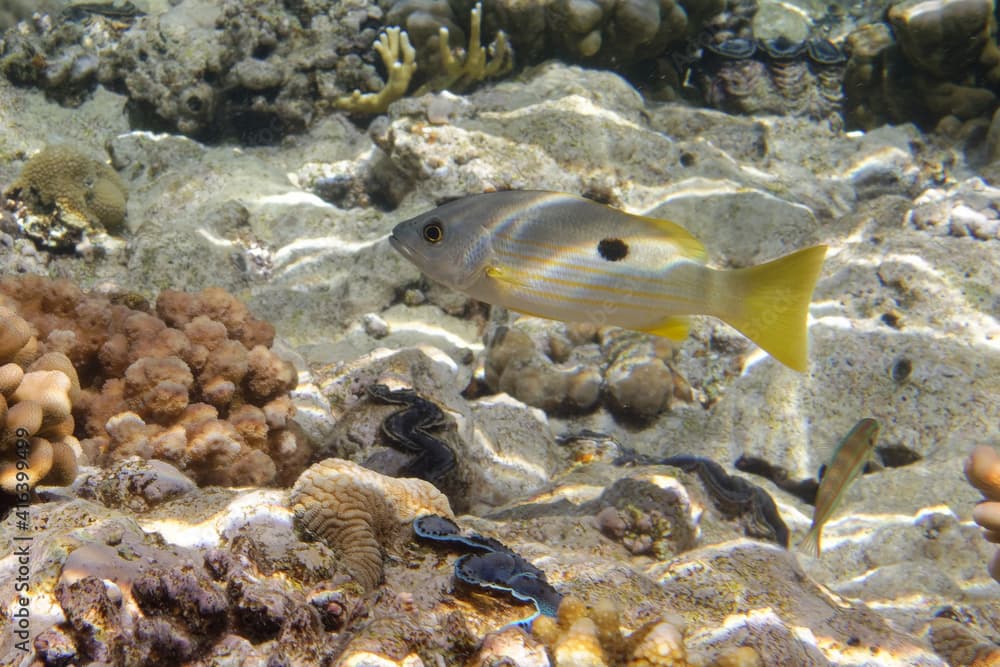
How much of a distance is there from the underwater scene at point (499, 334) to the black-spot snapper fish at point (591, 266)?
14mm

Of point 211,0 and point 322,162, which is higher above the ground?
point 211,0

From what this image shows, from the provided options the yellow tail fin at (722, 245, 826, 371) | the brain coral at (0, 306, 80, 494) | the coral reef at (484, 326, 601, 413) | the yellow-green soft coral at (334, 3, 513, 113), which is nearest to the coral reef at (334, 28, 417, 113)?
the yellow-green soft coral at (334, 3, 513, 113)

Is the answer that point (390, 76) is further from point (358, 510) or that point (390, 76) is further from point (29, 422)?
point (358, 510)

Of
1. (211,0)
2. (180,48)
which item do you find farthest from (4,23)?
(180,48)

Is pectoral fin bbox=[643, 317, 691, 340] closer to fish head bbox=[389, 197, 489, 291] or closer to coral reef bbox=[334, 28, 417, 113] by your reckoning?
fish head bbox=[389, 197, 489, 291]

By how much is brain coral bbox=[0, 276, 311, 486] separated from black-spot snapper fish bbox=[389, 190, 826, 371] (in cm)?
133

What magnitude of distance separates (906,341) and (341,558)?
453cm

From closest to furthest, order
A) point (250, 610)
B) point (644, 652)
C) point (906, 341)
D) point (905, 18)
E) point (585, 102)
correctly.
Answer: point (250, 610) < point (644, 652) < point (906, 341) < point (585, 102) < point (905, 18)

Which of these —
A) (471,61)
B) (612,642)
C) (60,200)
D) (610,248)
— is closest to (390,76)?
(471,61)

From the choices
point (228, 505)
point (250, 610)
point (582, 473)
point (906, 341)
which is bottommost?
point (582, 473)

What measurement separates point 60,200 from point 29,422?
4053mm

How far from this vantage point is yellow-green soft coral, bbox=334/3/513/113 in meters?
6.52

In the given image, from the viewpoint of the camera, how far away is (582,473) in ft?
11.4

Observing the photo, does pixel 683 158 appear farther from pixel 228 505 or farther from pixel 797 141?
pixel 228 505
